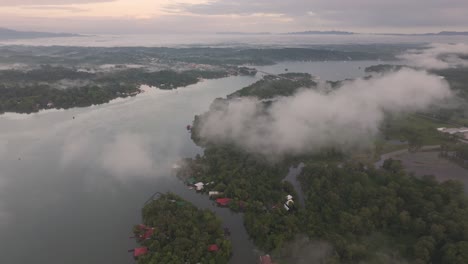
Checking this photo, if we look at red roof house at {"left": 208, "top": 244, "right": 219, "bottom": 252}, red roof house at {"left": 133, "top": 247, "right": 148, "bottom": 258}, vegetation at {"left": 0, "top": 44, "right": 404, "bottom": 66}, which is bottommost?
red roof house at {"left": 133, "top": 247, "right": 148, "bottom": 258}

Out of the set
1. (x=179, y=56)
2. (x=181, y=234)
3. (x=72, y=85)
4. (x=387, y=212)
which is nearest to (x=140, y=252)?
(x=181, y=234)

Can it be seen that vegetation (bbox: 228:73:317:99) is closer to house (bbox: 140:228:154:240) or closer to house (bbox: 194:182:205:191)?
house (bbox: 194:182:205:191)

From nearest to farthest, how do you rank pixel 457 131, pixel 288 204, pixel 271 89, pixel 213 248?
1. pixel 213 248
2. pixel 288 204
3. pixel 457 131
4. pixel 271 89

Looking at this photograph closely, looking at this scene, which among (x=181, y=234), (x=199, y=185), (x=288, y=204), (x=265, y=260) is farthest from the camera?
(x=199, y=185)

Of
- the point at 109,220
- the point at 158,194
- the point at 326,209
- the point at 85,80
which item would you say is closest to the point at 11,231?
the point at 109,220

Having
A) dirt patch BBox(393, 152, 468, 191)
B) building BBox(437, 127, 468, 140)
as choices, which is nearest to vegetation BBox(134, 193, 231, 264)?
dirt patch BBox(393, 152, 468, 191)

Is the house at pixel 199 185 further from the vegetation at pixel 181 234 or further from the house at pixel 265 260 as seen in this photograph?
the house at pixel 265 260

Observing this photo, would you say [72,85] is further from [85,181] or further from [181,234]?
[181,234]
